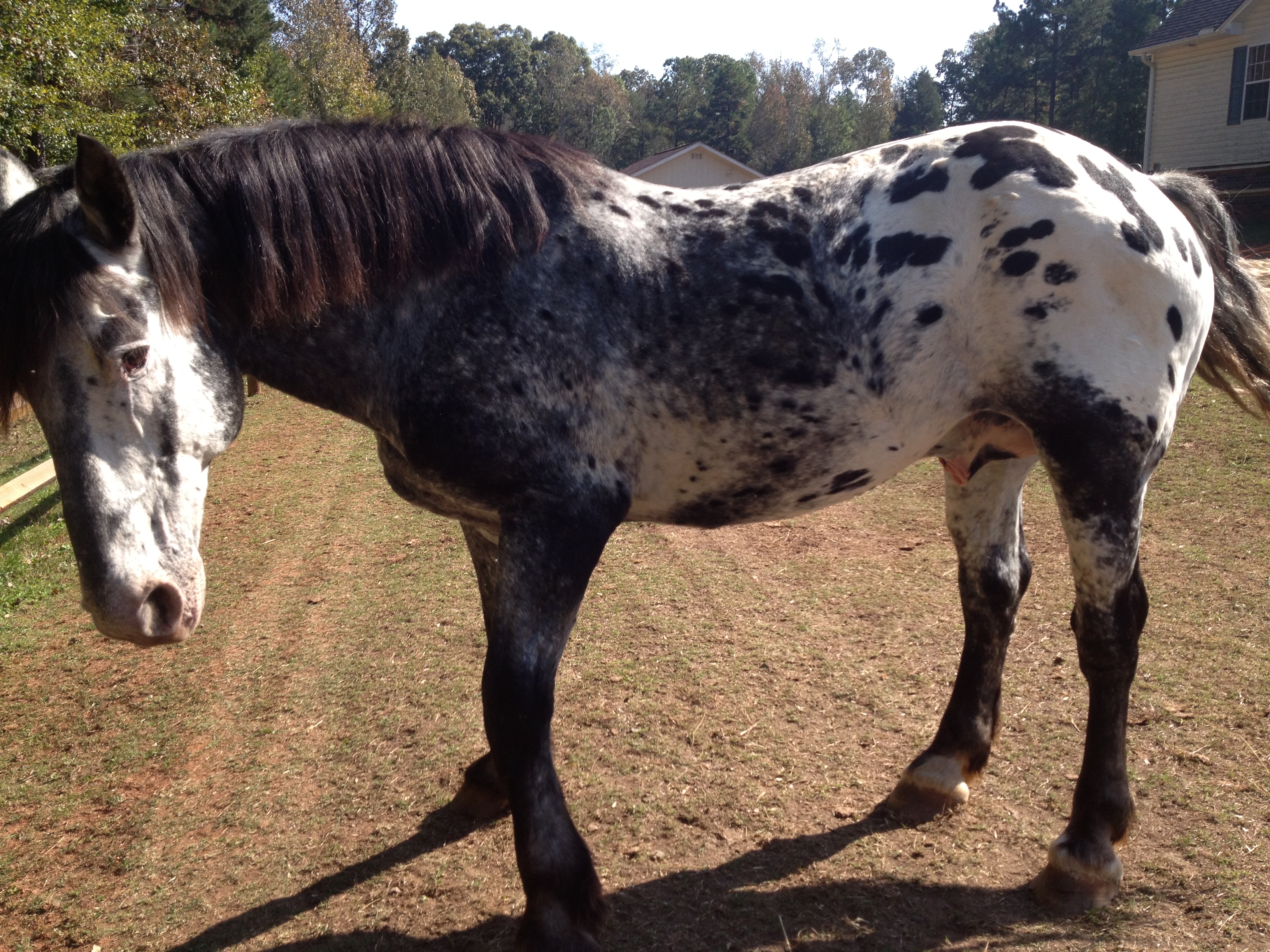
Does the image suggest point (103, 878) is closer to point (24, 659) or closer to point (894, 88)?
point (24, 659)

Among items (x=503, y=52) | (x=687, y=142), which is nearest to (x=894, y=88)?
(x=687, y=142)

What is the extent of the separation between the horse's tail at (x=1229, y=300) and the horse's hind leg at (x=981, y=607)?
2.57ft

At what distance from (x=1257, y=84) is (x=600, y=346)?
2394cm

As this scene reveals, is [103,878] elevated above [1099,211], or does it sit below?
below

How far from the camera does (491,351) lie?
2332 mm

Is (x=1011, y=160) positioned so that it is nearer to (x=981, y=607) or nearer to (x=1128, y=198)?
(x=1128, y=198)

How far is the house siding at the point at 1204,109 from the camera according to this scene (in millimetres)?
19422

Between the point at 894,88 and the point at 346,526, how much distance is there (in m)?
81.5

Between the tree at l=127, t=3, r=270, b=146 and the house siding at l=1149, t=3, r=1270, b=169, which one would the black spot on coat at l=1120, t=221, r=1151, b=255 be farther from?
the house siding at l=1149, t=3, r=1270, b=169

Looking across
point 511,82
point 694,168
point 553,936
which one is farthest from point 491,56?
point 553,936

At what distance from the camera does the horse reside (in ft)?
7.06

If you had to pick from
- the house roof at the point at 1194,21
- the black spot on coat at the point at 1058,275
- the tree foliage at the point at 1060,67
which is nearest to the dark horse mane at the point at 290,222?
the black spot on coat at the point at 1058,275

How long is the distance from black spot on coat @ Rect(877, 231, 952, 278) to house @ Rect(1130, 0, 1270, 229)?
1936 cm

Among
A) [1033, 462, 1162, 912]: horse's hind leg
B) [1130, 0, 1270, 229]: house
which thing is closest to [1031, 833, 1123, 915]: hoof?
[1033, 462, 1162, 912]: horse's hind leg
